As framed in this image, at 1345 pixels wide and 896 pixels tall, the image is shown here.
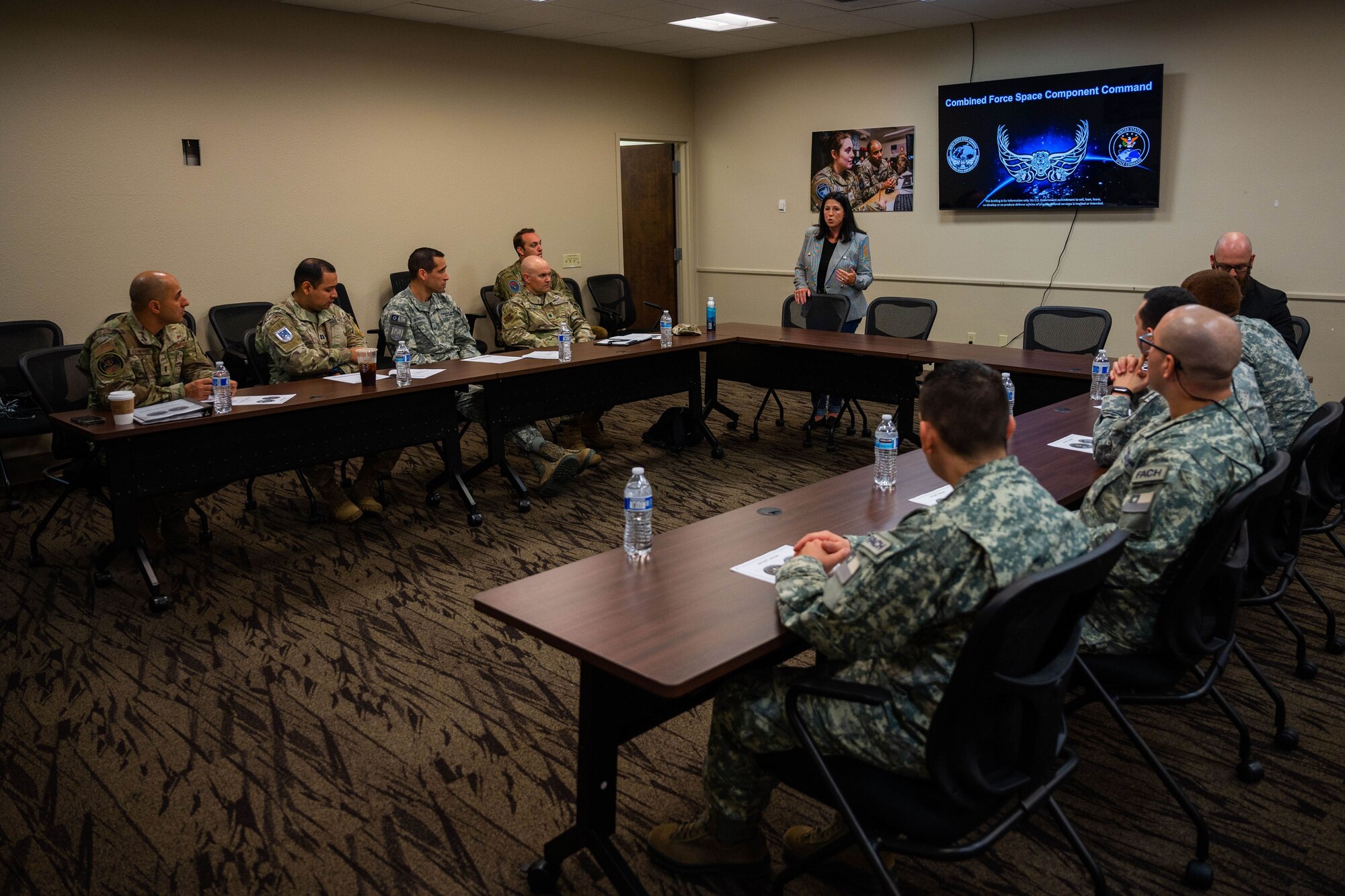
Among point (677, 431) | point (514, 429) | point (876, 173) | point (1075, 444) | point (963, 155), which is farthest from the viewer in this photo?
point (876, 173)

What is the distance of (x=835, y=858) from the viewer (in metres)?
2.27

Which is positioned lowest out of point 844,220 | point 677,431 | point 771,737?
point 677,431

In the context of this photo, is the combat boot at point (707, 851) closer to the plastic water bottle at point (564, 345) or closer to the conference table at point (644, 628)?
the conference table at point (644, 628)

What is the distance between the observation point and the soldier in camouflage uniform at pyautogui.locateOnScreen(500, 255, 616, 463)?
5.93m

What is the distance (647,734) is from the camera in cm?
288

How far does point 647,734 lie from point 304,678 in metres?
1.22

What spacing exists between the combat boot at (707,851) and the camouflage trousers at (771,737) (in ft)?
0.28

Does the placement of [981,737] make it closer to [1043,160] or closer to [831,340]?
[831,340]

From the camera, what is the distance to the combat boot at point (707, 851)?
221cm

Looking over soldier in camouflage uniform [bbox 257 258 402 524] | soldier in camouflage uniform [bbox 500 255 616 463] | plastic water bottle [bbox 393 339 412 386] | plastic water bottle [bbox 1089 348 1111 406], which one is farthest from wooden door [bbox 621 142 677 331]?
Answer: plastic water bottle [bbox 1089 348 1111 406]

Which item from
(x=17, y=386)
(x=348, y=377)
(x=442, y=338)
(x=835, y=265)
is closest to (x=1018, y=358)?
(x=835, y=265)

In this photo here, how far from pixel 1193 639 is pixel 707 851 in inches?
46.9

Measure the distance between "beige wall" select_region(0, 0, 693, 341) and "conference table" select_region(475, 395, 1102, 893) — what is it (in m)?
5.18

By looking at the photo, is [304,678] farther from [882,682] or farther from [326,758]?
[882,682]
